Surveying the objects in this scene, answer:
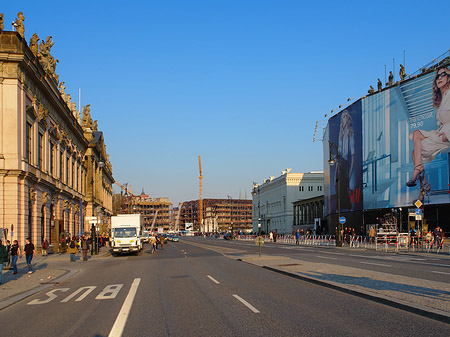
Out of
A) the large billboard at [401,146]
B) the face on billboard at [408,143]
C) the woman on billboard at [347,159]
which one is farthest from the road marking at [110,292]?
the woman on billboard at [347,159]

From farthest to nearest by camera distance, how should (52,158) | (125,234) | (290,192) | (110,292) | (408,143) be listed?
(290,192) → (408,143) → (52,158) → (125,234) → (110,292)

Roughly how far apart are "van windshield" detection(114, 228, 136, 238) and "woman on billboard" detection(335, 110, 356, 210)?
131 ft

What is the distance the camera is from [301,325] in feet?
31.4

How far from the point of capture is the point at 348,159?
7575 centimetres

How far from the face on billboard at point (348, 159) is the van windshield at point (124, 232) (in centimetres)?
3347

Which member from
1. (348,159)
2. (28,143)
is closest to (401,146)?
(348,159)

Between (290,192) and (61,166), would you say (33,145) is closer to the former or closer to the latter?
(61,166)

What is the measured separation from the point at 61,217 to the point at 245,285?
1687 inches

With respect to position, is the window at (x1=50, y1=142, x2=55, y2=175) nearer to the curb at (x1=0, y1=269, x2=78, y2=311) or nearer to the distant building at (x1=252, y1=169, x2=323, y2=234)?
the curb at (x1=0, y1=269, x2=78, y2=311)

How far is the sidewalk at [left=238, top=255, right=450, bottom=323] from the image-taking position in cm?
1073

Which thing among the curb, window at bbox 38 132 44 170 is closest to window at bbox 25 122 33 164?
window at bbox 38 132 44 170

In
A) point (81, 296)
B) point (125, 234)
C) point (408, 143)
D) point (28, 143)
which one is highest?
point (408, 143)

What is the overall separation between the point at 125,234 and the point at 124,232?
202mm

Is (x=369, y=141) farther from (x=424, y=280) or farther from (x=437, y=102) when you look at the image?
(x=424, y=280)
